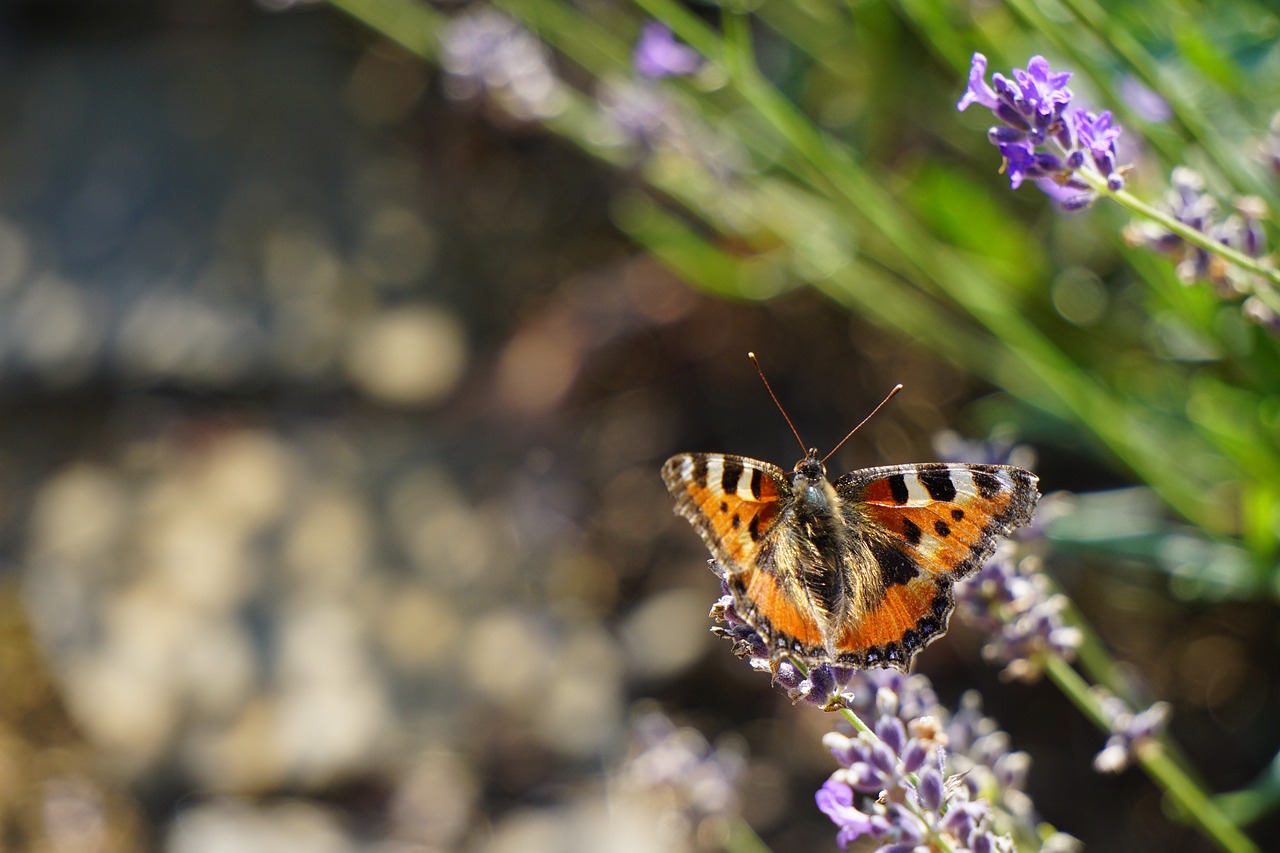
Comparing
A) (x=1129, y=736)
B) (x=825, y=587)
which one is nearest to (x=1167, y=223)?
(x=825, y=587)

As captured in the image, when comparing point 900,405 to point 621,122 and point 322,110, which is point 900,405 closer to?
point 621,122

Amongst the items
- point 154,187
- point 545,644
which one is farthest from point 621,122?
point 154,187

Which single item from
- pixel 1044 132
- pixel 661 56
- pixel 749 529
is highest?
pixel 661 56

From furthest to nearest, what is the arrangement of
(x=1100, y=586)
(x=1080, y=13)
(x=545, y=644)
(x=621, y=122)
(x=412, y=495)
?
(x=412, y=495) < (x=545, y=644) < (x=1100, y=586) < (x=621, y=122) < (x=1080, y=13)

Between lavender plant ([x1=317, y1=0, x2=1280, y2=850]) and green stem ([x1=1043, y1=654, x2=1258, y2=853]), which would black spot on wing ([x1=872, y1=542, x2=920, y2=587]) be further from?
green stem ([x1=1043, y1=654, x2=1258, y2=853])

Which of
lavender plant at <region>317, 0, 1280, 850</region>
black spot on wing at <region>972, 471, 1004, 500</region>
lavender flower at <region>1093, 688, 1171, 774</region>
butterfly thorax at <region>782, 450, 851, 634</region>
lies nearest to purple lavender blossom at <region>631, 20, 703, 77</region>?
lavender plant at <region>317, 0, 1280, 850</region>

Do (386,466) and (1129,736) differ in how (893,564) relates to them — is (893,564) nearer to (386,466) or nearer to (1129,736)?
(1129,736)
